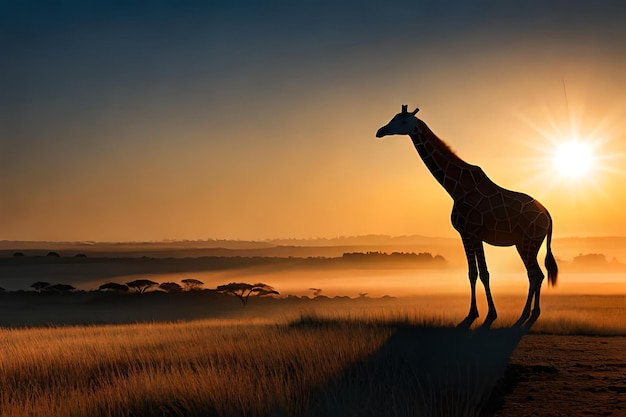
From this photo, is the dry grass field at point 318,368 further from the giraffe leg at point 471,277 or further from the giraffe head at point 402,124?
the giraffe head at point 402,124

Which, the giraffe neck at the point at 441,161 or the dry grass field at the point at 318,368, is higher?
the giraffe neck at the point at 441,161

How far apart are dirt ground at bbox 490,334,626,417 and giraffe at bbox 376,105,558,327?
1655mm

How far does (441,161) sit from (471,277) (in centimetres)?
230

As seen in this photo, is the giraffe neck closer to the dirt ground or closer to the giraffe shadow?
the giraffe shadow

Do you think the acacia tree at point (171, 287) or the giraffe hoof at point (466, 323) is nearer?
the giraffe hoof at point (466, 323)

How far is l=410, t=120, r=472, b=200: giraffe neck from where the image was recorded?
46.4ft

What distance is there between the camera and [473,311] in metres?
13.9

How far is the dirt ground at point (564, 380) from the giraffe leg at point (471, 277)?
4.37ft

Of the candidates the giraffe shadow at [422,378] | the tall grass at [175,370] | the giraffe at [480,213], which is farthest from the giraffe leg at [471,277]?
the tall grass at [175,370]

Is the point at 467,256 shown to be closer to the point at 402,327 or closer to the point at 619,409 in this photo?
the point at 402,327

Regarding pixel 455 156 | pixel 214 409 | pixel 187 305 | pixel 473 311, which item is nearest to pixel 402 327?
pixel 473 311

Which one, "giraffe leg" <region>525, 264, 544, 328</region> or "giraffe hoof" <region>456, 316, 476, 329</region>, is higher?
"giraffe leg" <region>525, 264, 544, 328</region>

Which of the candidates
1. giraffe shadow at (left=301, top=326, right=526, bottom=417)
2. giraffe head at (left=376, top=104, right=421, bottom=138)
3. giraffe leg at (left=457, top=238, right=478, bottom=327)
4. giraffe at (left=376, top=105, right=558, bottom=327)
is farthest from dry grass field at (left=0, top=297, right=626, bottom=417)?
giraffe head at (left=376, top=104, right=421, bottom=138)

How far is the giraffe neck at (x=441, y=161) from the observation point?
46.4 ft
